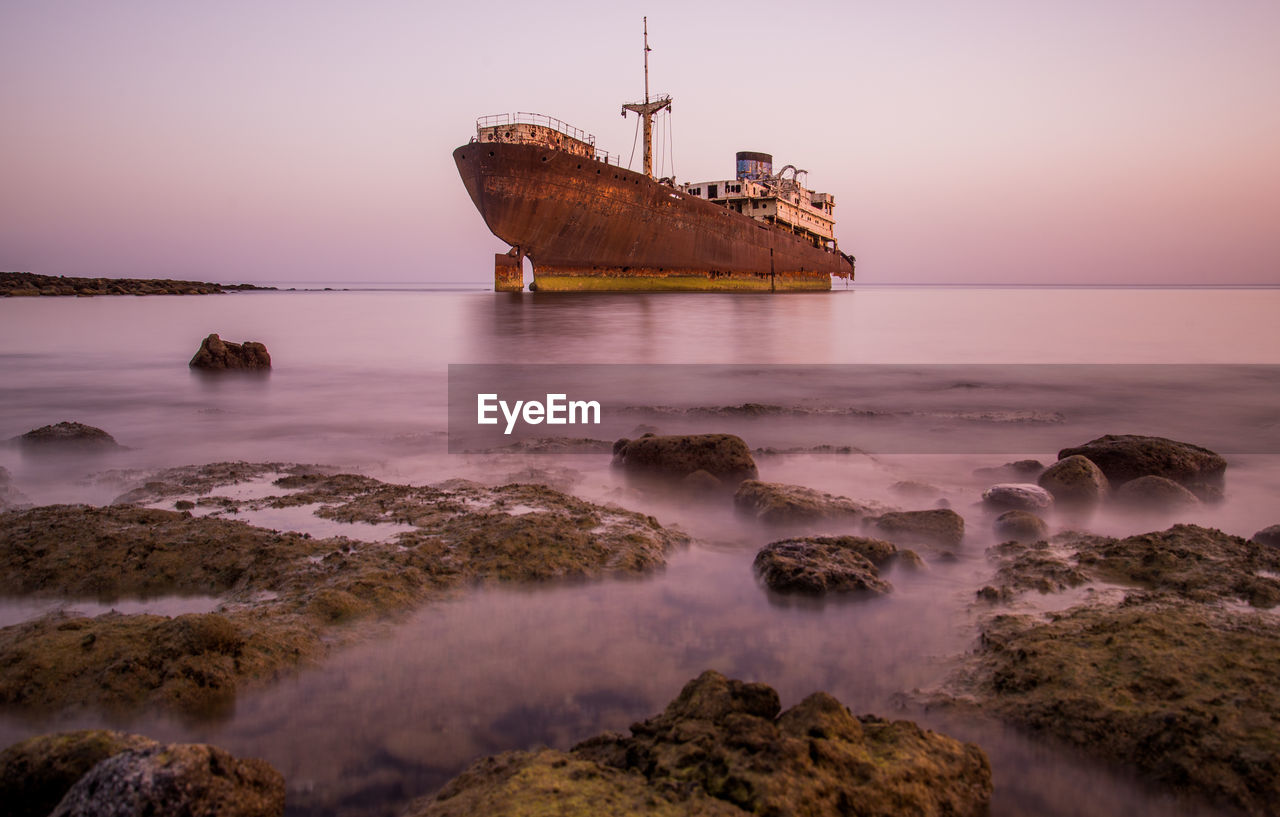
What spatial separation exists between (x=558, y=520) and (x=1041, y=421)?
17.9 ft

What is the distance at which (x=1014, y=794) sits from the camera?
65.7 inches

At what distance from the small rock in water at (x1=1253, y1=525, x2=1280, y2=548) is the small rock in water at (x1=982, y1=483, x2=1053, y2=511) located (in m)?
0.84

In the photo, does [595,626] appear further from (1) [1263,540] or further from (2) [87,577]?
(1) [1263,540]

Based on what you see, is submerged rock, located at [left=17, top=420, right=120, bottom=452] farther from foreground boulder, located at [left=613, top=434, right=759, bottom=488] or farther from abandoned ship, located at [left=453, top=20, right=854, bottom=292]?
abandoned ship, located at [left=453, top=20, right=854, bottom=292]

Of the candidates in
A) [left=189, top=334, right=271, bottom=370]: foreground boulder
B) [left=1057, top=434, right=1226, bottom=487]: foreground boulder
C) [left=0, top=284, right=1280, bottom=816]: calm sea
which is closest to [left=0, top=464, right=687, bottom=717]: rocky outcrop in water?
[left=0, top=284, right=1280, bottom=816]: calm sea

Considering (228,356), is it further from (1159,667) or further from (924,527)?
(1159,667)

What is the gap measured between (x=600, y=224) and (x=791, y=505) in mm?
27322

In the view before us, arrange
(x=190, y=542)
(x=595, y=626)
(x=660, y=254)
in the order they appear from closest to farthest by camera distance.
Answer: (x=595, y=626), (x=190, y=542), (x=660, y=254)

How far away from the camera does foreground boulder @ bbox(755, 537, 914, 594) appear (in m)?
2.69

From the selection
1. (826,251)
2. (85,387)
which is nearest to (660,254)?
(826,251)

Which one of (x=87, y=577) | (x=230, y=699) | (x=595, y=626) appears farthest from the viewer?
(x=87, y=577)

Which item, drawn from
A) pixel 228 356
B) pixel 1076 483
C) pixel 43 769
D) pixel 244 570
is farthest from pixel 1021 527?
pixel 228 356

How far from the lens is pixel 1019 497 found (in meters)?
3.81

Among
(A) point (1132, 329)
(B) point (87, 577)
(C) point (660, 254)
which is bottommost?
(B) point (87, 577)
